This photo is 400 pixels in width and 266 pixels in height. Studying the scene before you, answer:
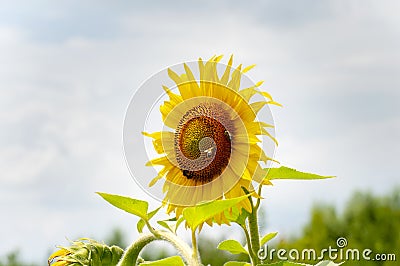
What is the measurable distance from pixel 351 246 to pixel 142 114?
3584mm

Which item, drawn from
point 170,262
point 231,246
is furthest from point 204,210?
point 231,246

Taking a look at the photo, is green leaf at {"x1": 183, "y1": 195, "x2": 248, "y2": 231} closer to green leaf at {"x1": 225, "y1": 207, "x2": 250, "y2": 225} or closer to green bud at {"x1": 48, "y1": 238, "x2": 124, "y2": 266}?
green leaf at {"x1": 225, "y1": 207, "x2": 250, "y2": 225}

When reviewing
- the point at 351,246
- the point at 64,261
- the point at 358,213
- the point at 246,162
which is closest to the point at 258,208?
the point at 246,162

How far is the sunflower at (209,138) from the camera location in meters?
0.91

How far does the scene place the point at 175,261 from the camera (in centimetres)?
81

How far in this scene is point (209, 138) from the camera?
940 mm

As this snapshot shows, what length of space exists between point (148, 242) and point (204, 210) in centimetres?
14

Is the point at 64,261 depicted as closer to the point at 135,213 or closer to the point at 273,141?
the point at 135,213

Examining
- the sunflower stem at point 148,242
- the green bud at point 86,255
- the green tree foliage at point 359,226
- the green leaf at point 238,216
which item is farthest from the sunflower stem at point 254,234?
the green tree foliage at point 359,226

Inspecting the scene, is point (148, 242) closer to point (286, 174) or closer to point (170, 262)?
point (170, 262)

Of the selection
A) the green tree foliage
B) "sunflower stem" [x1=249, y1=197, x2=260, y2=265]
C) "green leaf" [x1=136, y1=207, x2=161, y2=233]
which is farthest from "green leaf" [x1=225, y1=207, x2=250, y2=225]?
the green tree foliage

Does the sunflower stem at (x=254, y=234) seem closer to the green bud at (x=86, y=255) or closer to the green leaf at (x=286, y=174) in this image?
the green leaf at (x=286, y=174)

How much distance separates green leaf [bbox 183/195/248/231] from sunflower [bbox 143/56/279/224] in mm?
76

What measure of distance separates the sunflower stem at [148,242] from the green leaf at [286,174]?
172 mm
